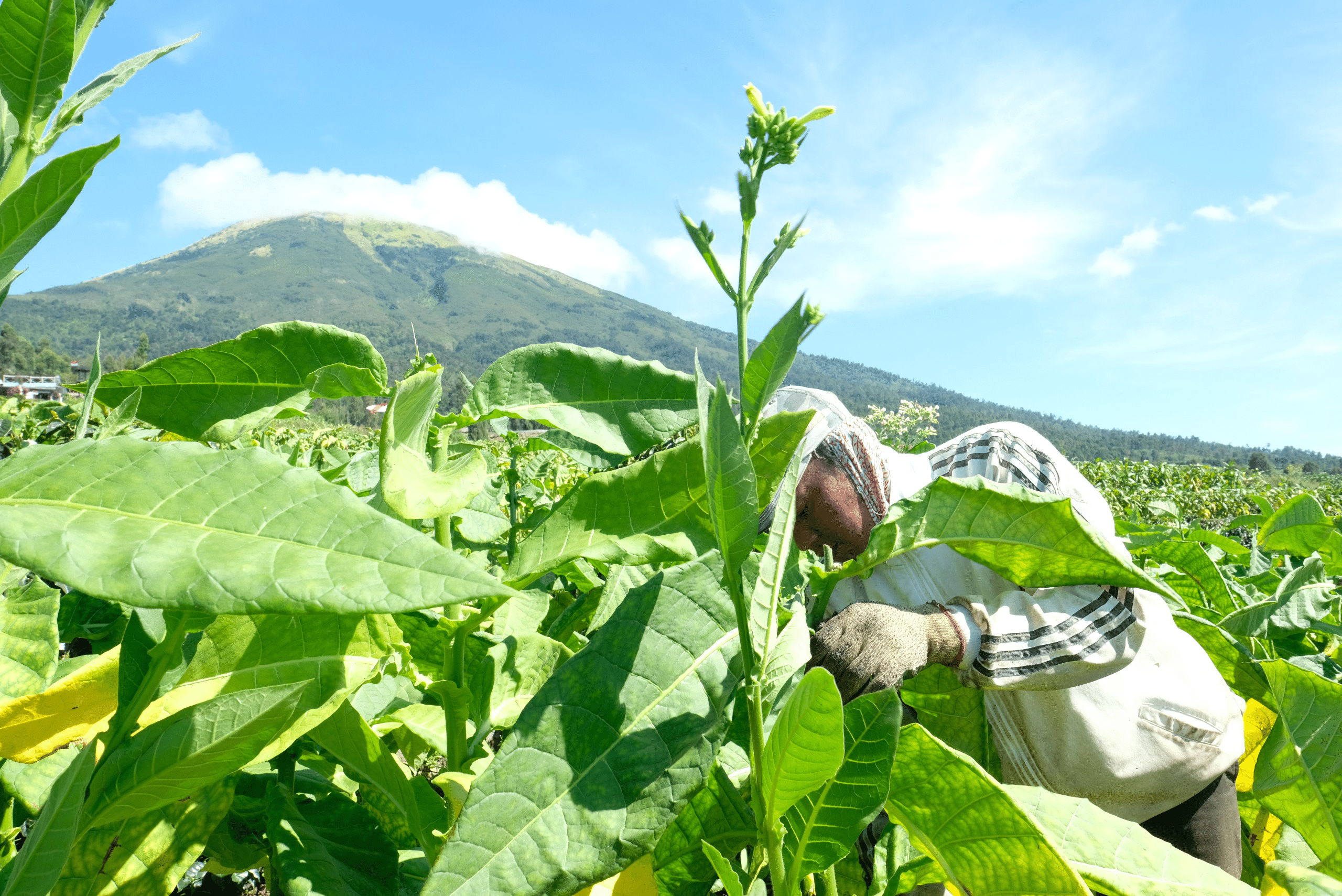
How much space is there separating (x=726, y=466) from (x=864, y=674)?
94 cm

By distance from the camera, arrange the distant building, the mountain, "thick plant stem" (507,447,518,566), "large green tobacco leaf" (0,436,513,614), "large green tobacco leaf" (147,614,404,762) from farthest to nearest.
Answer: the mountain
the distant building
"thick plant stem" (507,447,518,566)
"large green tobacco leaf" (147,614,404,762)
"large green tobacco leaf" (0,436,513,614)

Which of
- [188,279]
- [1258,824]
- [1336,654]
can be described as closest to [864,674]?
[1258,824]

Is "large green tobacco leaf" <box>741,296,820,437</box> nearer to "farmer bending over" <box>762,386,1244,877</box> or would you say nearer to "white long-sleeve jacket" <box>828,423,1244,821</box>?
"farmer bending over" <box>762,386,1244,877</box>

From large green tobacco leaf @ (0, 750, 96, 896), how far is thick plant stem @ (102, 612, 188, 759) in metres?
0.06

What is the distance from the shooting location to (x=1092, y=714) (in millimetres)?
2076

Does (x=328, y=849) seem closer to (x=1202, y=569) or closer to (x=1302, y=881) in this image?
(x=1302, y=881)

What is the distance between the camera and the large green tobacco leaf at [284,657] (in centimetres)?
77

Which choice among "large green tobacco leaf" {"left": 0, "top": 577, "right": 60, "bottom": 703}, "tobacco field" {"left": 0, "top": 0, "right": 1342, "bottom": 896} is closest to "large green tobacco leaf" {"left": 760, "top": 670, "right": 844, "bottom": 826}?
"tobacco field" {"left": 0, "top": 0, "right": 1342, "bottom": 896}

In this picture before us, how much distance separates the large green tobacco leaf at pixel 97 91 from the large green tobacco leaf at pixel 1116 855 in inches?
42.7

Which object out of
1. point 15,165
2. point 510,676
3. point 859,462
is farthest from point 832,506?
point 15,165

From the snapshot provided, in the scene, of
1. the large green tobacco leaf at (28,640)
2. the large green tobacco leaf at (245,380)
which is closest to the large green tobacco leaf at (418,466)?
the large green tobacco leaf at (245,380)

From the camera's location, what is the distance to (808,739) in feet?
2.01

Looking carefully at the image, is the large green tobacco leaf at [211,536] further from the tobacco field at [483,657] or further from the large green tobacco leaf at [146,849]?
the large green tobacco leaf at [146,849]

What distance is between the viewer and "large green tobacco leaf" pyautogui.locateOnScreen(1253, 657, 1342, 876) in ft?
2.96
